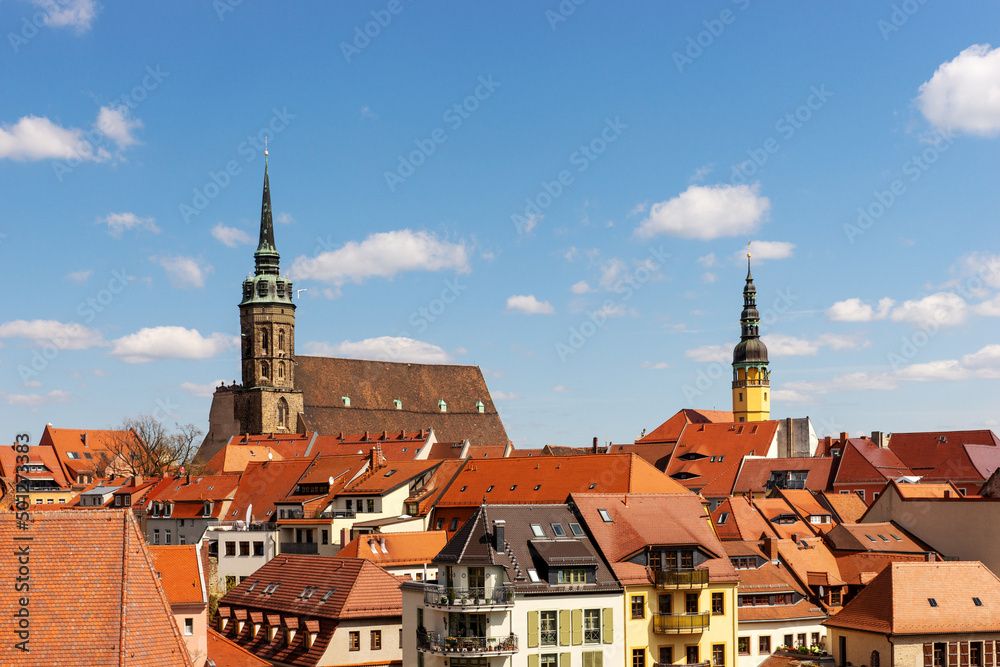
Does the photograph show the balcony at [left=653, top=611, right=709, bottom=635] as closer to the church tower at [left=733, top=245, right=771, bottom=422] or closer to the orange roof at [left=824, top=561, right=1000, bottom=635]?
the orange roof at [left=824, top=561, right=1000, bottom=635]

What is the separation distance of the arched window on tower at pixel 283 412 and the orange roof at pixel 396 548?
82.3 metres

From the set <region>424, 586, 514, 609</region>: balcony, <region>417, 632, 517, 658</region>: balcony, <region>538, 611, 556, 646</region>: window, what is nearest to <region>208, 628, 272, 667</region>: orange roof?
<region>417, 632, 517, 658</region>: balcony

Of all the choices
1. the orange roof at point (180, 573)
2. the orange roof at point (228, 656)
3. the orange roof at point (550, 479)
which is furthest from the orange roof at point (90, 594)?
the orange roof at point (550, 479)

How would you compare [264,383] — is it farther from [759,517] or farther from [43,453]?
[759,517]

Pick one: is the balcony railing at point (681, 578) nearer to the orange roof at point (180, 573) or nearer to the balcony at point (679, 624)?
the balcony at point (679, 624)

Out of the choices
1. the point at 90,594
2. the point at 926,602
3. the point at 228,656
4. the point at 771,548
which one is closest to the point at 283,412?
the point at 771,548

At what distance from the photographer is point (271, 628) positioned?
168ft

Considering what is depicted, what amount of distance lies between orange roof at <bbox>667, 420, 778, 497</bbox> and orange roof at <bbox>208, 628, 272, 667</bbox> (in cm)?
6835

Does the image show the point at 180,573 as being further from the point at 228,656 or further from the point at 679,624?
the point at 679,624

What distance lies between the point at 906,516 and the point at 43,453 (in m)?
103

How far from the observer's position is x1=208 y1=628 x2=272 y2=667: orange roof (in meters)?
41.0

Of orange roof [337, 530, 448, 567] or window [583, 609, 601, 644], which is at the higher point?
orange roof [337, 530, 448, 567]

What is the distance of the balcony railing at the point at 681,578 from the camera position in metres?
47.3

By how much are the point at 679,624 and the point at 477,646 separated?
8876 mm
